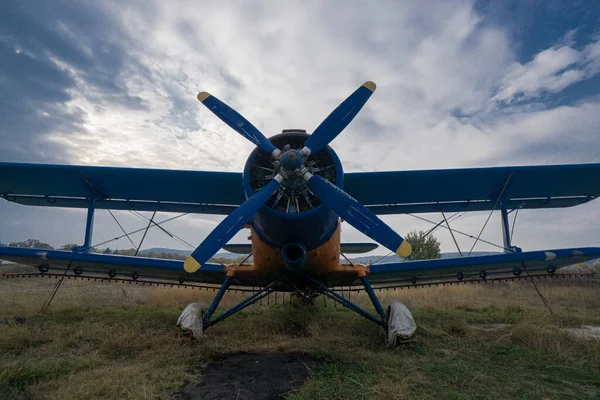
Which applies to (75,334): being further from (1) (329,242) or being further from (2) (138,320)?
(1) (329,242)

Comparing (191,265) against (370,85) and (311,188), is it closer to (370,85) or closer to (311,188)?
(311,188)

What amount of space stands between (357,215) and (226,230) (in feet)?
6.37

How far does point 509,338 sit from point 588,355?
48.3 inches

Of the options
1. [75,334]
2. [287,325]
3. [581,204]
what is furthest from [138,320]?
[581,204]

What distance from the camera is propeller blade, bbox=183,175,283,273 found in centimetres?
436

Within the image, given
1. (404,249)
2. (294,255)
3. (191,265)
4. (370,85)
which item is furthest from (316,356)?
(370,85)

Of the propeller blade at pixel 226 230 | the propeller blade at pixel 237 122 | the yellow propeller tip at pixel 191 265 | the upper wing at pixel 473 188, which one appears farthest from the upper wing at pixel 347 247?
the yellow propeller tip at pixel 191 265

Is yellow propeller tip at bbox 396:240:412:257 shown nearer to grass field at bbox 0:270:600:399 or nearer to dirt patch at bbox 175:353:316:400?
grass field at bbox 0:270:600:399

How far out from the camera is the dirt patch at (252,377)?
11.3 feet

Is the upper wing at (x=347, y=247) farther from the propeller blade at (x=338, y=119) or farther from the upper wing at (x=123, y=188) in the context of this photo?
the propeller blade at (x=338, y=119)

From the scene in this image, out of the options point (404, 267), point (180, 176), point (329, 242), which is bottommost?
point (404, 267)

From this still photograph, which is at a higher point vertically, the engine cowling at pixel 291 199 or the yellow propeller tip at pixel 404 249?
the engine cowling at pixel 291 199

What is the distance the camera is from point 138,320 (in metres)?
7.26

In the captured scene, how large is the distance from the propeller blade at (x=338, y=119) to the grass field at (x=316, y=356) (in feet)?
11.0
